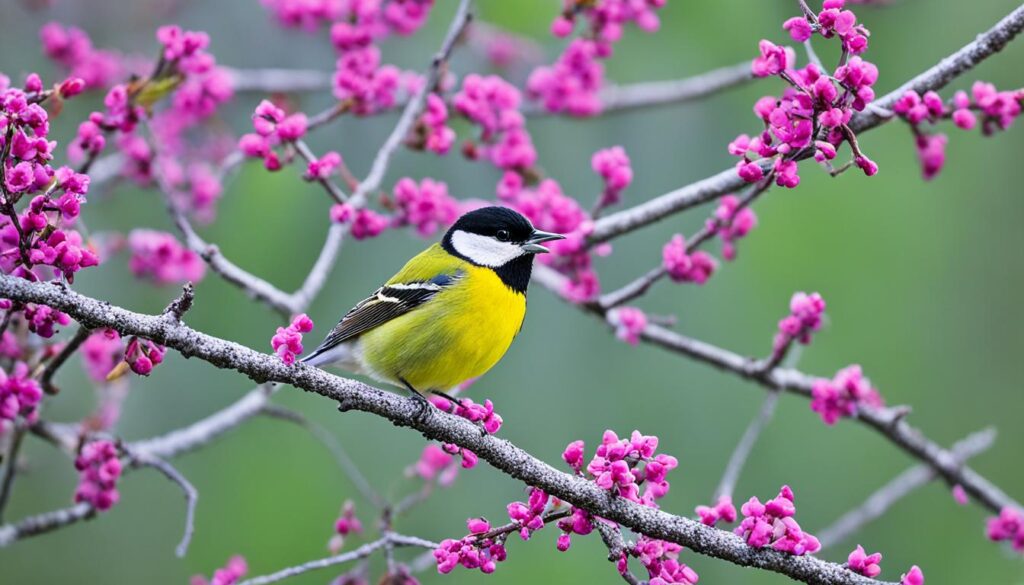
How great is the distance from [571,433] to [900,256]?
227 centimetres

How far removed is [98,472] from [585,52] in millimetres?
2363

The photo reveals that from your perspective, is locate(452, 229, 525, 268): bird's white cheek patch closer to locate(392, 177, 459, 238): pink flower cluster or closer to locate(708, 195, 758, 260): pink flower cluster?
locate(392, 177, 459, 238): pink flower cluster

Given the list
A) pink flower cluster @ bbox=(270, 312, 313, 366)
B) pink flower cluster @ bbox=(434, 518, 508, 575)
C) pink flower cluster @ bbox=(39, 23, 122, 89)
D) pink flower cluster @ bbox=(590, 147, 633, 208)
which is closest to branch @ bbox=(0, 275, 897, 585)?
pink flower cluster @ bbox=(270, 312, 313, 366)

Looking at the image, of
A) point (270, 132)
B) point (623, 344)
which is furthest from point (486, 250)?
point (623, 344)

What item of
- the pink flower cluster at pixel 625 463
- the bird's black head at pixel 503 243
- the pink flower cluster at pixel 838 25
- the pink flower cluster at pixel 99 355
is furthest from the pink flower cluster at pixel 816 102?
the pink flower cluster at pixel 99 355

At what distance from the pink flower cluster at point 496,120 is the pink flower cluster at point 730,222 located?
80 centimetres

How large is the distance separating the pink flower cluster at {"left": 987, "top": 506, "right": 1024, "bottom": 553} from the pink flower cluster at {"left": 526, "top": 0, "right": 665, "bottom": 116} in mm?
2023

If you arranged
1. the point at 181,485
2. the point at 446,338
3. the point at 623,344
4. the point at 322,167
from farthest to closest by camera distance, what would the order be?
1. the point at 623,344
2. the point at 322,167
3. the point at 446,338
4. the point at 181,485

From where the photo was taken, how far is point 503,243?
146 inches

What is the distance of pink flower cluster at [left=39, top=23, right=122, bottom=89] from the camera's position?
4.68 metres

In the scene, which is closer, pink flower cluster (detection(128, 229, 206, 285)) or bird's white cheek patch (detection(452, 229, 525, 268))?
bird's white cheek patch (detection(452, 229, 525, 268))

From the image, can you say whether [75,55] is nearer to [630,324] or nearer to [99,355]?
[99,355]

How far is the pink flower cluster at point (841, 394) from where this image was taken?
365cm

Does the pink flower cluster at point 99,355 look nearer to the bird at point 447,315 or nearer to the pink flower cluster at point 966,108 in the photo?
the bird at point 447,315
